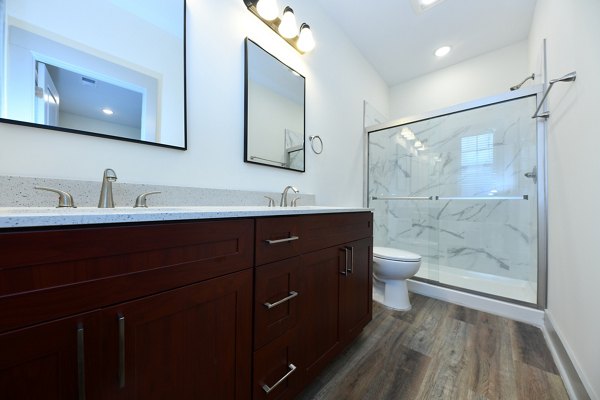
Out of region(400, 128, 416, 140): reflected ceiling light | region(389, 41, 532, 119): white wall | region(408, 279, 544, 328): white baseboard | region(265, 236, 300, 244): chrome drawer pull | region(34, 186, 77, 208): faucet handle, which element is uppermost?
region(389, 41, 532, 119): white wall

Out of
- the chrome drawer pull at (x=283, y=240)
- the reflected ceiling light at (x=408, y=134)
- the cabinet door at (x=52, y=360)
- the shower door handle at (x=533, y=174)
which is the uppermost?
the reflected ceiling light at (x=408, y=134)

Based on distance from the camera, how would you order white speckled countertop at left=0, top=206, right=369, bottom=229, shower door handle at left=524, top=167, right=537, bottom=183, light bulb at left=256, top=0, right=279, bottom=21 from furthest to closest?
shower door handle at left=524, top=167, right=537, bottom=183 → light bulb at left=256, top=0, right=279, bottom=21 → white speckled countertop at left=0, top=206, right=369, bottom=229

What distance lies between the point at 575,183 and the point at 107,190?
209 cm

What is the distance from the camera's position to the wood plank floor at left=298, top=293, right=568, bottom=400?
1.02 m

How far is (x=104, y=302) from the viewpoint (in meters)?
0.47

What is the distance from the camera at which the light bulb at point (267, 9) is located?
130 cm

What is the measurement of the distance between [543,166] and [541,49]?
865 mm

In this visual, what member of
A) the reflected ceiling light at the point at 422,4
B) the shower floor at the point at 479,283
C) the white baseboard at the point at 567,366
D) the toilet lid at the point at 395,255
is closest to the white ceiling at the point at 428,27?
the reflected ceiling light at the point at 422,4

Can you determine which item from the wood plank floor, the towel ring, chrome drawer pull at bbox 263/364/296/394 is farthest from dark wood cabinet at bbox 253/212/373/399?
the towel ring

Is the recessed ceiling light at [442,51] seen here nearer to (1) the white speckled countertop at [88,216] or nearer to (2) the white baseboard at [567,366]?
(2) the white baseboard at [567,366]

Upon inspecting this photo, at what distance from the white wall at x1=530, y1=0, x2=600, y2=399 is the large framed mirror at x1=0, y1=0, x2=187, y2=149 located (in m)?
1.80

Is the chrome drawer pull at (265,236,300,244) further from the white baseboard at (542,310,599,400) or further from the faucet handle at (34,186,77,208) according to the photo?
the white baseboard at (542,310,599,400)

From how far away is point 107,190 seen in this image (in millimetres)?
771

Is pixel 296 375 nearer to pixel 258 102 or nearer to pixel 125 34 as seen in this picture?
pixel 258 102
